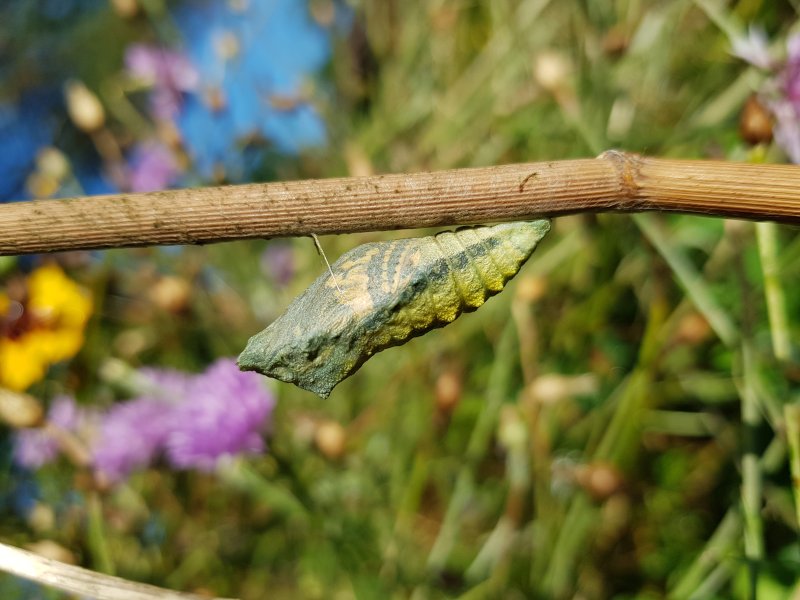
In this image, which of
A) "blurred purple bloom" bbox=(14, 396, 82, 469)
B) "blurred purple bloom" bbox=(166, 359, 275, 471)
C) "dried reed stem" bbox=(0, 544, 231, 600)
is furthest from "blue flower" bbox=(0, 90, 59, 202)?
"dried reed stem" bbox=(0, 544, 231, 600)

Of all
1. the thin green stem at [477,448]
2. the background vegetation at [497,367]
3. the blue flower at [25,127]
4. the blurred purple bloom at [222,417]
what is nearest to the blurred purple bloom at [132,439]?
the background vegetation at [497,367]

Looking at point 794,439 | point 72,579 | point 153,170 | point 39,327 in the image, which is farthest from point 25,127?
point 794,439

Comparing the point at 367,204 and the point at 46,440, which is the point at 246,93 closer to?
the point at 46,440

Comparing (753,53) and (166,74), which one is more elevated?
(166,74)

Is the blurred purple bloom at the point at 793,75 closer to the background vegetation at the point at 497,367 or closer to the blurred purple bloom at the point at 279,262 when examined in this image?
the background vegetation at the point at 497,367

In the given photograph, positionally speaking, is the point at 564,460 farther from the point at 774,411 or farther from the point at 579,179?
the point at 579,179

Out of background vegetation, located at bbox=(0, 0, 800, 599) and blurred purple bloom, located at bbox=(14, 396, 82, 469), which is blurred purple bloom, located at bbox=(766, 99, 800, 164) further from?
blurred purple bloom, located at bbox=(14, 396, 82, 469)

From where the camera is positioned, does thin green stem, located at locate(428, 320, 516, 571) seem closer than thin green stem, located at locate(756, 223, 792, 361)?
No
